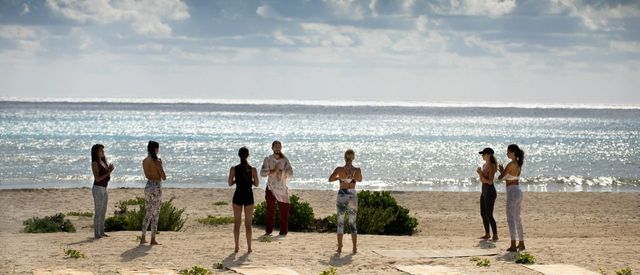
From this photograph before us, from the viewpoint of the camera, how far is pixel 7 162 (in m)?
59.2

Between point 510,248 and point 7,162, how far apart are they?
46.3 m

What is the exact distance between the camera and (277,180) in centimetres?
1967

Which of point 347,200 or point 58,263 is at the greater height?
point 347,200

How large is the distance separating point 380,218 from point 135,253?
6.86m

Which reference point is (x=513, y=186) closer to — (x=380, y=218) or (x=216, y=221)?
(x=380, y=218)

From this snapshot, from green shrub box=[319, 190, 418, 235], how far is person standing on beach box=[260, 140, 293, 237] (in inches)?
95.6

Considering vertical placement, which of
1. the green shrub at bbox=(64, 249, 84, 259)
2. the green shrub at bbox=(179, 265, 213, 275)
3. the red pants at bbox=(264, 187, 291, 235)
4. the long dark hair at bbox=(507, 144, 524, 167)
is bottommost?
the green shrub at bbox=(179, 265, 213, 275)

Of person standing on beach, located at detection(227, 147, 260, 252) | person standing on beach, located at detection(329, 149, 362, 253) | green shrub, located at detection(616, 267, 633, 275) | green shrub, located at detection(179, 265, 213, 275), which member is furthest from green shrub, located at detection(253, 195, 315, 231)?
green shrub, located at detection(616, 267, 633, 275)

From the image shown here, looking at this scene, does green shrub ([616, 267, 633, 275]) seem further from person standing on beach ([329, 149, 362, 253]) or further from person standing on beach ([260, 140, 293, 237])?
person standing on beach ([260, 140, 293, 237])

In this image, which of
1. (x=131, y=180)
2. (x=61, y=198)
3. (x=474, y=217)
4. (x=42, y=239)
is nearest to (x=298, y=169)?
(x=131, y=180)

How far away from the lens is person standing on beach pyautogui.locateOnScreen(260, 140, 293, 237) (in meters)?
19.3

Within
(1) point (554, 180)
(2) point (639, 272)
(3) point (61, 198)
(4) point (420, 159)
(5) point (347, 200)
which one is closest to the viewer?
(2) point (639, 272)

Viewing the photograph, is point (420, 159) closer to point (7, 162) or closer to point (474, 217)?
point (7, 162)

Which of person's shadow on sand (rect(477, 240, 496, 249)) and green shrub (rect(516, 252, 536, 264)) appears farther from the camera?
person's shadow on sand (rect(477, 240, 496, 249))
